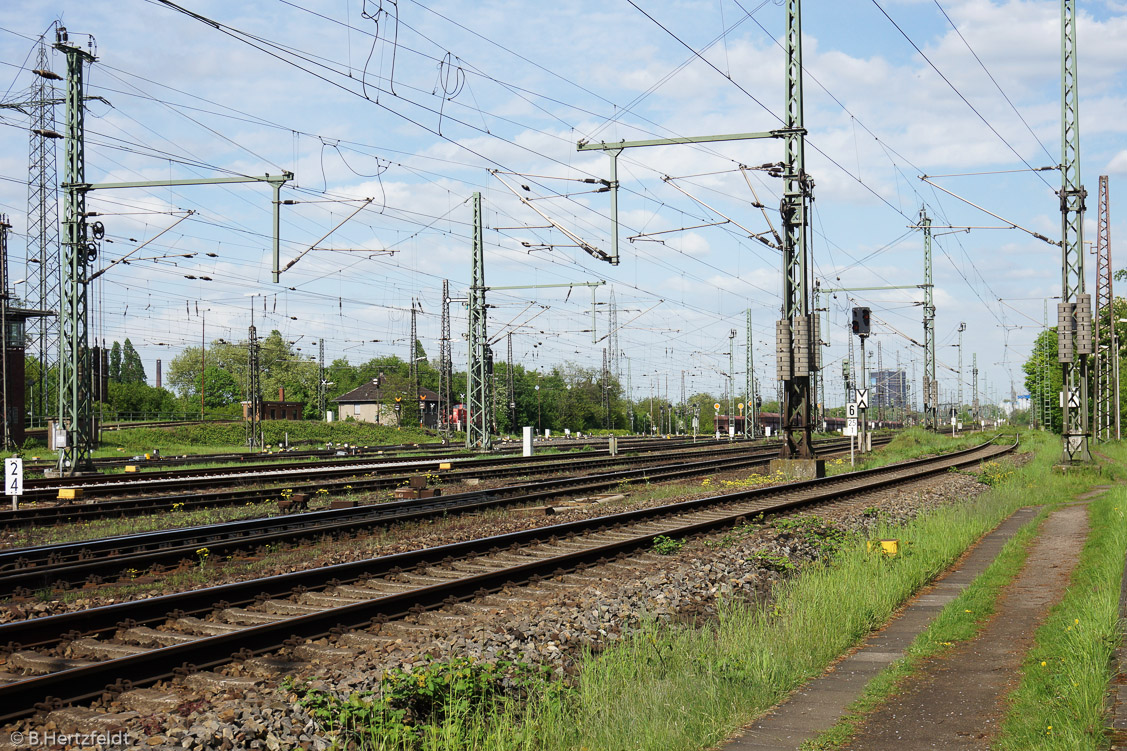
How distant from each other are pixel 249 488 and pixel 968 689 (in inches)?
873

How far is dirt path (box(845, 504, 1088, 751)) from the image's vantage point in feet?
19.9

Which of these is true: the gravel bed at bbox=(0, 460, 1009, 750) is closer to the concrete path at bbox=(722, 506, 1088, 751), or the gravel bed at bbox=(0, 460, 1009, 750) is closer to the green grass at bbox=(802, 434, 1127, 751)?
the concrete path at bbox=(722, 506, 1088, 751)

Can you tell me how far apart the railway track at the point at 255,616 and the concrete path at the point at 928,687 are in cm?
403

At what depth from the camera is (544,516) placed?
1956cm

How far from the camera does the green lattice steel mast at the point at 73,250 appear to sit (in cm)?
3023

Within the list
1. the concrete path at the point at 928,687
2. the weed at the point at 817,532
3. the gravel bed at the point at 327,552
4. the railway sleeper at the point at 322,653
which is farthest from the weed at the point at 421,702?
the weed at the point at 817,532

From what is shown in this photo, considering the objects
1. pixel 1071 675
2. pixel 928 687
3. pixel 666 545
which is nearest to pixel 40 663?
pixel 928 687

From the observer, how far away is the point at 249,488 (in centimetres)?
2597

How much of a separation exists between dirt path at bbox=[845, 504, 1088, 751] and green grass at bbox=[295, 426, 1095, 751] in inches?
18.8

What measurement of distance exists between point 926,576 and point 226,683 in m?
8.89

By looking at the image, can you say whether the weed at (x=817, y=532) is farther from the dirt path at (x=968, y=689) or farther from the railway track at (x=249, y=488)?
the railway track at (x=249, y=488)

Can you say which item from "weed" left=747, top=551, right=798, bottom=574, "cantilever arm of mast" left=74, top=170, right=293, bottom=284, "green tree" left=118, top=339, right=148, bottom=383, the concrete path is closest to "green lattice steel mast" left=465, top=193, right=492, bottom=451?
"cantilever arm of mast" left=74, top=170, right=293, bottom=284

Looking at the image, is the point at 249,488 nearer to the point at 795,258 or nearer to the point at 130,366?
the point at 795,258

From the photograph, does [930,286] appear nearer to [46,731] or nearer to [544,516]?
[544,516]
